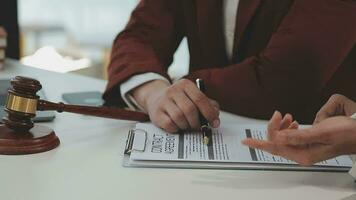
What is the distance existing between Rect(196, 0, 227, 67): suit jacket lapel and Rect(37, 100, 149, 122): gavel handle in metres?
0.32

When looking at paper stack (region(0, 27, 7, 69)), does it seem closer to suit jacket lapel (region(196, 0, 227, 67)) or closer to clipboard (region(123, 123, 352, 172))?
suit jacket lapel (region(196, 0, 227, 67))

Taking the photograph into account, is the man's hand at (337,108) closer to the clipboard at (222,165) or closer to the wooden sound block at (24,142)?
the clipboard at (222,165)

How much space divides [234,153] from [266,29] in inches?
17.0

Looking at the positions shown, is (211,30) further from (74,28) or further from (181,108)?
(74,28)

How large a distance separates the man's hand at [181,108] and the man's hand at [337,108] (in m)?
0.17

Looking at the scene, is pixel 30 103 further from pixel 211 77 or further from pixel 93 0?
pixel 93 0

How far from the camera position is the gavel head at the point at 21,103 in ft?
2.42

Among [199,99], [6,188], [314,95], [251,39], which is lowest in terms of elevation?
[6,188]

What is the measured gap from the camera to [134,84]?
3.34 ft

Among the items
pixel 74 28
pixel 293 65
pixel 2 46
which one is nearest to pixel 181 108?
pixel 293 65

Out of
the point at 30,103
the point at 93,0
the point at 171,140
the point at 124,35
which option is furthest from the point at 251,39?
the point at 93,0

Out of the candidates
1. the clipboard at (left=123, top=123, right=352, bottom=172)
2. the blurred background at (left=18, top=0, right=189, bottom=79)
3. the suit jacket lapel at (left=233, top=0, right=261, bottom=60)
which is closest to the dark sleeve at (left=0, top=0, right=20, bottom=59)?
the suit jacket lapel at (left=233, top=0, right=261, bottom=60)

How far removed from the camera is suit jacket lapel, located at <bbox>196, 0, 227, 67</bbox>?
1.16 m

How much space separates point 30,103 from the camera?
0.76 m
